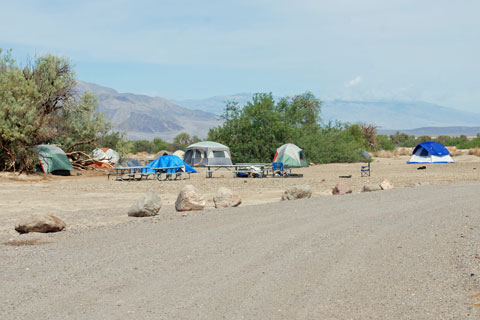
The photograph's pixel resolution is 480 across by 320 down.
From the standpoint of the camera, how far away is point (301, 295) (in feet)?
17.9

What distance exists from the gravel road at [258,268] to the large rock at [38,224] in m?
0.42

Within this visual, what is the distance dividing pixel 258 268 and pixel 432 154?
30108mm

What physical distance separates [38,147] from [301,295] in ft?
81.6

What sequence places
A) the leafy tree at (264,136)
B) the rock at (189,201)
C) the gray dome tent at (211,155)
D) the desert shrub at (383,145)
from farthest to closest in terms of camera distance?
the desert shrub at (383,145), the leafy tree at (264,136), the gray dome tent at (211,155), the rock at (189,201)

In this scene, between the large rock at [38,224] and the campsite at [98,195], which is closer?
the large rock at [38,224]

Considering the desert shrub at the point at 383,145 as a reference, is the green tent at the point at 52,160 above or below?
below

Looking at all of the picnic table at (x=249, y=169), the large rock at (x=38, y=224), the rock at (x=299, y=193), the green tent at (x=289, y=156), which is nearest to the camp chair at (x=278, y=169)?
the picnic table at (x=249, y=169)

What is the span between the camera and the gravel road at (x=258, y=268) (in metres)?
5.16

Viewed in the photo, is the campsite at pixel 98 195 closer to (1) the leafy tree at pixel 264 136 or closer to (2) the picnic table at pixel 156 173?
(2) the picnic table at pixel 156 173

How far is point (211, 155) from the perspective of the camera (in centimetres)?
3356

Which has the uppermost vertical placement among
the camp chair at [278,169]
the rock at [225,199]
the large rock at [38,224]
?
the camp chair at [278,169]

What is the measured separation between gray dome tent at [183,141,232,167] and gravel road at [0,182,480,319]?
75.3 feet

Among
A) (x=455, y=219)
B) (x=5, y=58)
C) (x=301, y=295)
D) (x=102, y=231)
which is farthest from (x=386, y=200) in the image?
(x=5, y=58)

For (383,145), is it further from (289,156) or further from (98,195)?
(98,195)
